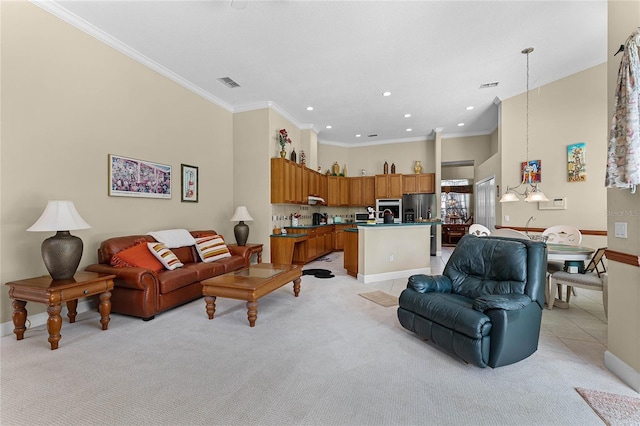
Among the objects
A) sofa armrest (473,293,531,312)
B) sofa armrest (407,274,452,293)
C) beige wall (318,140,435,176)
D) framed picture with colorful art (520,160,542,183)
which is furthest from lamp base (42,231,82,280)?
beige wall (318,140,435,176)

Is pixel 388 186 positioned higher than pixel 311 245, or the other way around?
pixel 388 186

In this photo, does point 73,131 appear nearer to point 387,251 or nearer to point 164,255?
point 164,255

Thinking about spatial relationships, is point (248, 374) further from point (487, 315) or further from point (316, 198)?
point (316, 198)

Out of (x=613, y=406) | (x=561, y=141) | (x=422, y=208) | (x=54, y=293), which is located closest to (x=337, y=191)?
(x=422, y=208)

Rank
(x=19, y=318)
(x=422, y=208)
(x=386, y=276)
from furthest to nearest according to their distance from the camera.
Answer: (x=422, y=208) < (x=386, y=276) < (x=19, y=318)

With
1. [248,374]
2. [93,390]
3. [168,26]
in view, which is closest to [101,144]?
[168,26]

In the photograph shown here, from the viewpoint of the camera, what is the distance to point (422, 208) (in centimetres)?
801

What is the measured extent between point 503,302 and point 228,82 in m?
5.04

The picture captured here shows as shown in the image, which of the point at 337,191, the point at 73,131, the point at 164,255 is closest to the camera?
the point at 73,131

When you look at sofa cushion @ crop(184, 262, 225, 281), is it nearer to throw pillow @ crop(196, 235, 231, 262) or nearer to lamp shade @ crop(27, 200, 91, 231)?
throw pillow @ crop(196, 235, 231, 262)

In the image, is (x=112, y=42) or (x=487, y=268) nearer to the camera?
(x=487, y=268)

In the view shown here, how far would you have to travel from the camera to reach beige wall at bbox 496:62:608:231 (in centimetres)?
439

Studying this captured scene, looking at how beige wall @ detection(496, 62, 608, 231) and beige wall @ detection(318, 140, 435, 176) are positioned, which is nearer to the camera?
beige wall @ detection(496, 62, 608, 231)

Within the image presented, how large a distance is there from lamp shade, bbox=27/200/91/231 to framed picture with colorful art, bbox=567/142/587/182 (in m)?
6.87
